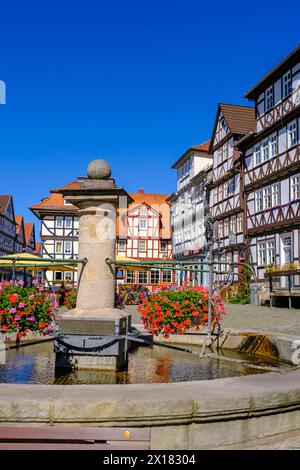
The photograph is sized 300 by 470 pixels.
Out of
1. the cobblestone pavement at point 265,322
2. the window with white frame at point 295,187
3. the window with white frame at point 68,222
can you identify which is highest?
the window with white frame at point 68,222

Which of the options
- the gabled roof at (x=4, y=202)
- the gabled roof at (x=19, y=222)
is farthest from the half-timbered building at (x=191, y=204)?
the gabled roof at (x=19, y=222)

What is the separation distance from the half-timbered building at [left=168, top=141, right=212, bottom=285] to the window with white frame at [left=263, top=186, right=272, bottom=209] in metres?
10.3

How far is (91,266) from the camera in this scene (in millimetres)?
6004

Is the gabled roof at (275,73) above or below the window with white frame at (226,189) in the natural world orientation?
above

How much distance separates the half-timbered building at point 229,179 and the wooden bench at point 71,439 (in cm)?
2626

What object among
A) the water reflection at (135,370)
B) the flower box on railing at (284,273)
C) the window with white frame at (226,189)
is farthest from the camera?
the window with white frame at (226,189)

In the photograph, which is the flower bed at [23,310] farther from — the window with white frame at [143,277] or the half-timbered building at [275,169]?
the window with white frame at [143,277]

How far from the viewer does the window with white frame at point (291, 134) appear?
23109mm

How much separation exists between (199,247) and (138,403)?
35724mm

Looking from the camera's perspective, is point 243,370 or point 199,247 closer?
point 243,370

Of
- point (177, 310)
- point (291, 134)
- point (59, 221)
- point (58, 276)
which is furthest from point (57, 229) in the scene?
point (177, 310)

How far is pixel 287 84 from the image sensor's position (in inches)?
945
